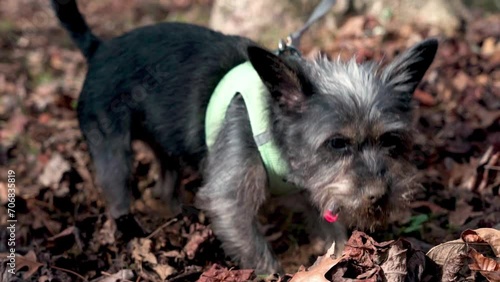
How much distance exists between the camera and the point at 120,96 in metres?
4.53

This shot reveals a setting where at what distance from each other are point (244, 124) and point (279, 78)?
46 centimetres

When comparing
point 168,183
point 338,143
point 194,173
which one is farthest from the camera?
point 168,183

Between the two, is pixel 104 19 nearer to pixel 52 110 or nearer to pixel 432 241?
pixel 52 110

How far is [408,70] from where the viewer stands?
381cm

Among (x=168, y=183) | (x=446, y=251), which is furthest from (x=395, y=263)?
(x=168, y=183)

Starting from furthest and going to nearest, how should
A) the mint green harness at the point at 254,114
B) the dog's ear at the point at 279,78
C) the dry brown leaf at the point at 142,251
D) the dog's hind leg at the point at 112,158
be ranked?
the dog's hind leg at the point at 112,158 < the dry brown leaf at the point at 142,251 < the mint green harness at the point at 254,114 < the dog's ear at the point at 279,78

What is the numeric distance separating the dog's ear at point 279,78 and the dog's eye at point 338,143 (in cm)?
31

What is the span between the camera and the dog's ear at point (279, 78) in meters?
3.53

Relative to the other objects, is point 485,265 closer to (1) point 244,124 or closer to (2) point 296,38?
(1) point 244,124

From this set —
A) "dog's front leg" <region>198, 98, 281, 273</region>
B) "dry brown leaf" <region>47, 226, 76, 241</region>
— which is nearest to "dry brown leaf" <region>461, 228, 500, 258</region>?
"dog's front leg" <region>198, 98, 281, 273</region>

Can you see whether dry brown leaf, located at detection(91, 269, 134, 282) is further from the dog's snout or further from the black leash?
the black leash

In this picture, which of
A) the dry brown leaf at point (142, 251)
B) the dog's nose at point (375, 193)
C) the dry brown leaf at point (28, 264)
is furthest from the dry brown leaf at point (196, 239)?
the dog's nose at point (375, 193)

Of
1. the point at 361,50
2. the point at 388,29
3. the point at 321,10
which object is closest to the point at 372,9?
the point at 388,29

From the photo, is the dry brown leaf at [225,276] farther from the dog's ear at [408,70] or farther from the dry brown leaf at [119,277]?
the dog's ear at [408,70]
